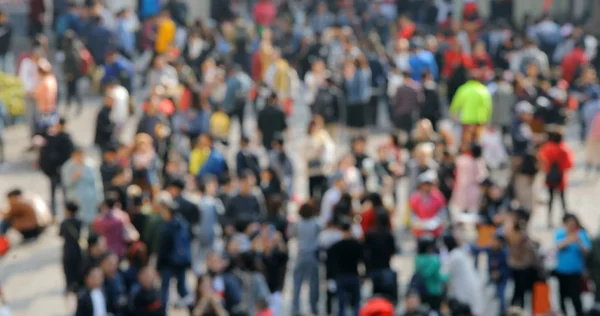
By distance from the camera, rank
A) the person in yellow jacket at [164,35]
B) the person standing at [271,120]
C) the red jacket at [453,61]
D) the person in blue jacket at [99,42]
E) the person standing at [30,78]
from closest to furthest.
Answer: the person standing at [271,120] < the person standing at [30,78] < the red jacket at [453,61] < the person in blue jacket at [99,42] < the person in yellow jacket at [164,35]

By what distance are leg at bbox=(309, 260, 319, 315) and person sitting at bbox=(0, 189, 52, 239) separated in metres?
3.93

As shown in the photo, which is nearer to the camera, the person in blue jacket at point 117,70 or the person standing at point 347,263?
the person standing at point 347,263

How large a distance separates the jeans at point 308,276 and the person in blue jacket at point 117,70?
8979mm

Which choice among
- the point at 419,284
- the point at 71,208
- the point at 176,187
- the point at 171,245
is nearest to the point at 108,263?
the point at 71,208

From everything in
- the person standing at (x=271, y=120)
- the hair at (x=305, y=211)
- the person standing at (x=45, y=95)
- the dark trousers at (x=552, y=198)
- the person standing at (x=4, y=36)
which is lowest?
the dark trousers at (x=552, y=198)

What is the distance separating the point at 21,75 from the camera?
2434 cm

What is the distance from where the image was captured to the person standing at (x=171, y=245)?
17750 millimetres

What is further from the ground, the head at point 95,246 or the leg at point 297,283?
the head at point 95,246

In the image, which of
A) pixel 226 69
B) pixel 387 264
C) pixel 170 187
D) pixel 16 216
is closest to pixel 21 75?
pixel 226 69

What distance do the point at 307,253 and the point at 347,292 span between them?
2.06 ft

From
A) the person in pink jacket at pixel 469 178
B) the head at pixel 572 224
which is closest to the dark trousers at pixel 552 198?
the person in pink jacket at pixel 469 178

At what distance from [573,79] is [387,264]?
12.3 m

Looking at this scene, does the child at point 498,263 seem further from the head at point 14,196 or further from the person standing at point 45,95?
the person standing at point 45,95

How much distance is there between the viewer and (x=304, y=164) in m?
22.1
